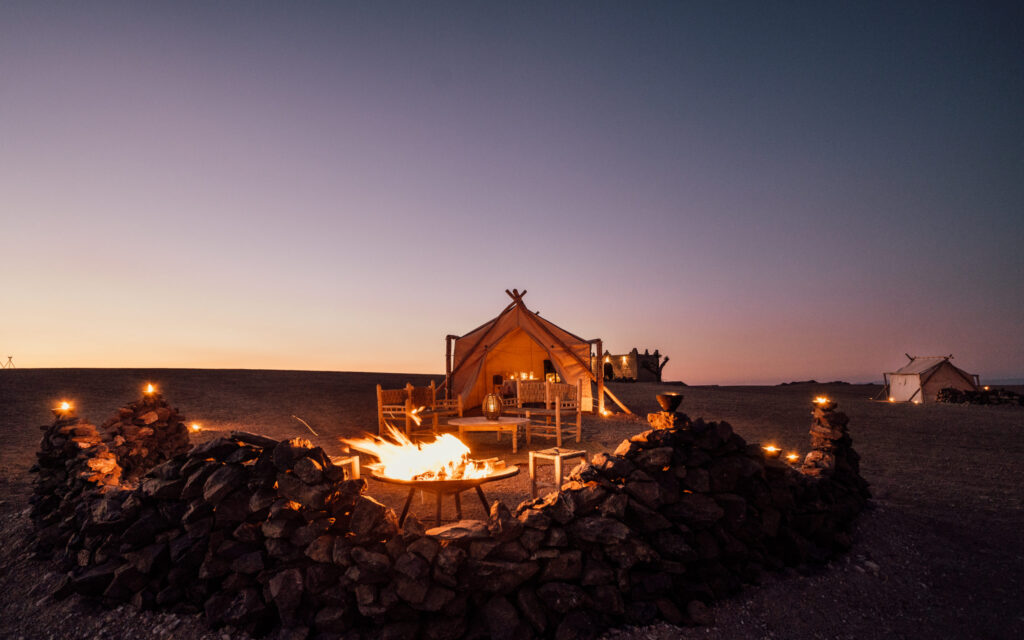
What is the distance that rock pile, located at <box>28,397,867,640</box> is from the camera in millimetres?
3602

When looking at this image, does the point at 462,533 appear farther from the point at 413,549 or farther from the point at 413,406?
the point at 413,406

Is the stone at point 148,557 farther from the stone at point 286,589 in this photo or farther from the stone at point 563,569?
the stone at point 563,569

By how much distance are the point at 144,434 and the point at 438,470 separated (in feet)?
15.2

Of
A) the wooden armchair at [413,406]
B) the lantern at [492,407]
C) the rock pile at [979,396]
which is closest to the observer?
the lantern at [492,407]

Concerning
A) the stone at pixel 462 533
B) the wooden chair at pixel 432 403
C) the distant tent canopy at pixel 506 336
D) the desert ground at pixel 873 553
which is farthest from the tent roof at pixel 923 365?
the stone at pixel 462 533

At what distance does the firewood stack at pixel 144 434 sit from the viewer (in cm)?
638

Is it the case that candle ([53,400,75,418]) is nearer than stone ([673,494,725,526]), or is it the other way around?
stone ([673,494,725,526])

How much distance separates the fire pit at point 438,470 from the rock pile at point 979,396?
2140cm

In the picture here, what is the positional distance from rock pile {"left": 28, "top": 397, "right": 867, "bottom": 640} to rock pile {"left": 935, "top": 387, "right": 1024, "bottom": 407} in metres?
20.0

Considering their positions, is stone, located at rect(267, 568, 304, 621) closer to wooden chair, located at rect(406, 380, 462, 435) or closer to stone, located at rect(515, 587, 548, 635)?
stone, located at rect(515, 587, 548, 635)

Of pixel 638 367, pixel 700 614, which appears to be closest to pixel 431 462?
pixel 700 614

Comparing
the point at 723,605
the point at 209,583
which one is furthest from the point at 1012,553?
the point at 209,583

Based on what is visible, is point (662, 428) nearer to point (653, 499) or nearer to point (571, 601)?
point (653, 499)

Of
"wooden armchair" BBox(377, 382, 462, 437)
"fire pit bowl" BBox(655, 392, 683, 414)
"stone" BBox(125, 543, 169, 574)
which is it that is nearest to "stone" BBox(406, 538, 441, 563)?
"stone" BBox(125, 543, 169, 574)
